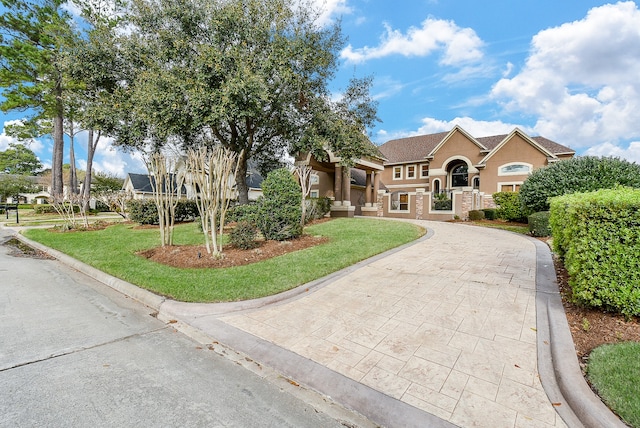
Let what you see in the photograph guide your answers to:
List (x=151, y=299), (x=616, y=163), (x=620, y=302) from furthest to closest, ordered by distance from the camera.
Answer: (x=616, y=163) → (x=151, y=299) → (x=620, y=302)

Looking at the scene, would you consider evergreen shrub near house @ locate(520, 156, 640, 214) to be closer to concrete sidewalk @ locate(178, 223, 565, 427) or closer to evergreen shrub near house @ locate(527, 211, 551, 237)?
evergreen shrub near house @ locate(527, 211, 551, 237)

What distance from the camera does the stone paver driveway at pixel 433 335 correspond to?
8.13 feet

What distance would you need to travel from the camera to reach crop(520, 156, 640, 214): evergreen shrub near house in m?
11.1

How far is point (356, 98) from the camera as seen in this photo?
1469 centimetres

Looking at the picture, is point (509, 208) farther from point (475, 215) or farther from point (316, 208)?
point (316, 208)

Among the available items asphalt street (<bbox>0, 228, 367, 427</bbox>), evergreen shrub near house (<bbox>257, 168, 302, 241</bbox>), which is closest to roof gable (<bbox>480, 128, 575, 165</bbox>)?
evergreen shrub near house (<bbox>257, 168, 302, 241</bbox>)

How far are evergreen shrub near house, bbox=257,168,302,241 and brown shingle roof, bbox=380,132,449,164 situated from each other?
23853 millimetres

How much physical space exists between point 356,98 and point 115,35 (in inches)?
438

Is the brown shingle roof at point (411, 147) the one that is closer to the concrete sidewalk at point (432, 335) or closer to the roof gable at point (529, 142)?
the roof gable at point (529, 142)

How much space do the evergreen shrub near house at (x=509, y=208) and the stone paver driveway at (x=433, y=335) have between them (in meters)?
12.5

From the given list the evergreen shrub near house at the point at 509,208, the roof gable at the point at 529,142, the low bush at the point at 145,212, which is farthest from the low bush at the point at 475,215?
the low bush at the point at 145,212

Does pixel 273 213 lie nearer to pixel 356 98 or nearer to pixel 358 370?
pixel 358 370

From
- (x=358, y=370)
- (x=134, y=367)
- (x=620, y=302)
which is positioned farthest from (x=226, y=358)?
(x=620, y=302)

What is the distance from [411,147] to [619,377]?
1265 inches
